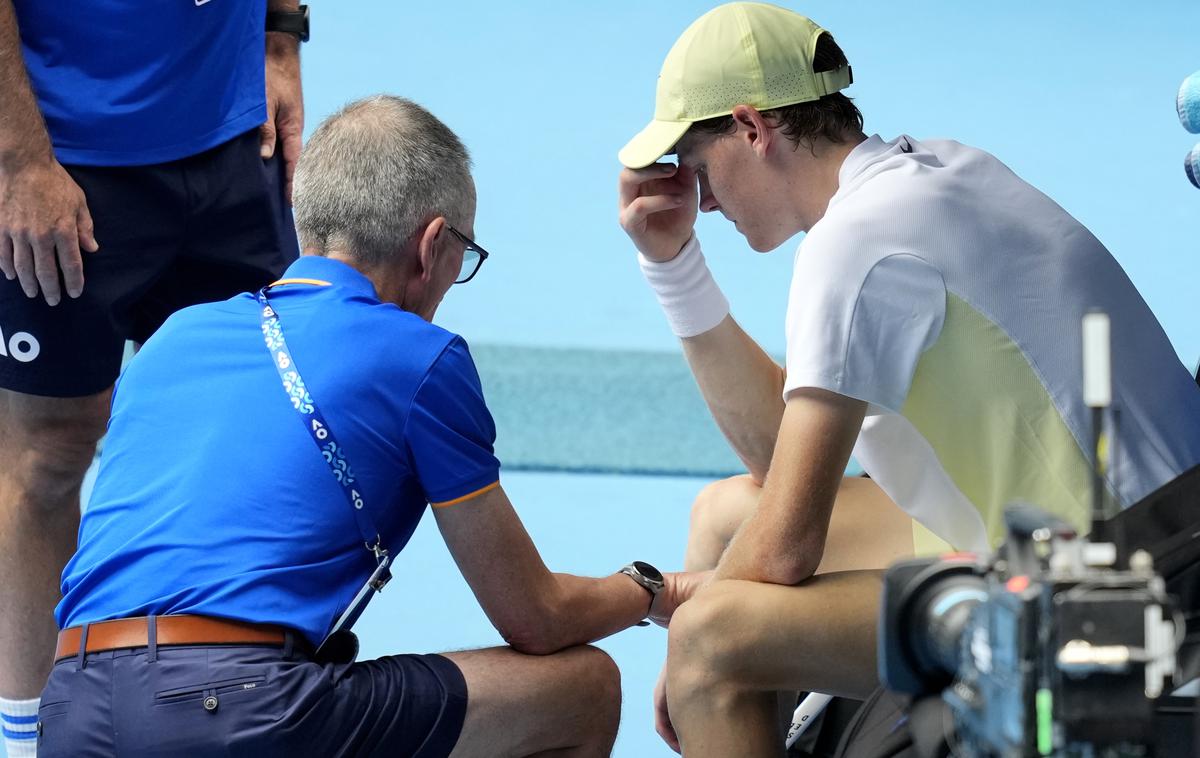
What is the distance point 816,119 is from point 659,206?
338 mm

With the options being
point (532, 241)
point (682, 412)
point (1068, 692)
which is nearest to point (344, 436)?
point (1068, 692)

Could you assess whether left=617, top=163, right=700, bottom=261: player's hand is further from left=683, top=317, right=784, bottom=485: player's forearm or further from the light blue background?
the light blue background

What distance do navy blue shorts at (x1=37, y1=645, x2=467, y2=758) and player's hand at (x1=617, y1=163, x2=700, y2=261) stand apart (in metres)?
0.89

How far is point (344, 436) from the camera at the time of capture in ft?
6.12

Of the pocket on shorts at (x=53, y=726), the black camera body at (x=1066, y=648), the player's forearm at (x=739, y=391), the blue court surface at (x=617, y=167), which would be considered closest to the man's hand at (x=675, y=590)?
the player's forearm at (x=739, y=391)

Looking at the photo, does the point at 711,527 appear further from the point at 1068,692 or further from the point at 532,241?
the point at 532,241

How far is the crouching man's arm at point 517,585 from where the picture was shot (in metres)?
1.93

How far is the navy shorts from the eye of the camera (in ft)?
7.92

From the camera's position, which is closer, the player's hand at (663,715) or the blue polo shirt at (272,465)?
the blue polo shirt at (272,465)

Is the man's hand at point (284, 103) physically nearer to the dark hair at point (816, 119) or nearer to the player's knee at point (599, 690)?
the dark hair at point (816, 119)

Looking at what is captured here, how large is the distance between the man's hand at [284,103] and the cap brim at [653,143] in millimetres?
681

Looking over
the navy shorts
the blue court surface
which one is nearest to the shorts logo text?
the navy shorts

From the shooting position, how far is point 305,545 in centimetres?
185

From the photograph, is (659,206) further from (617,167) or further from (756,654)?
(617,167)
